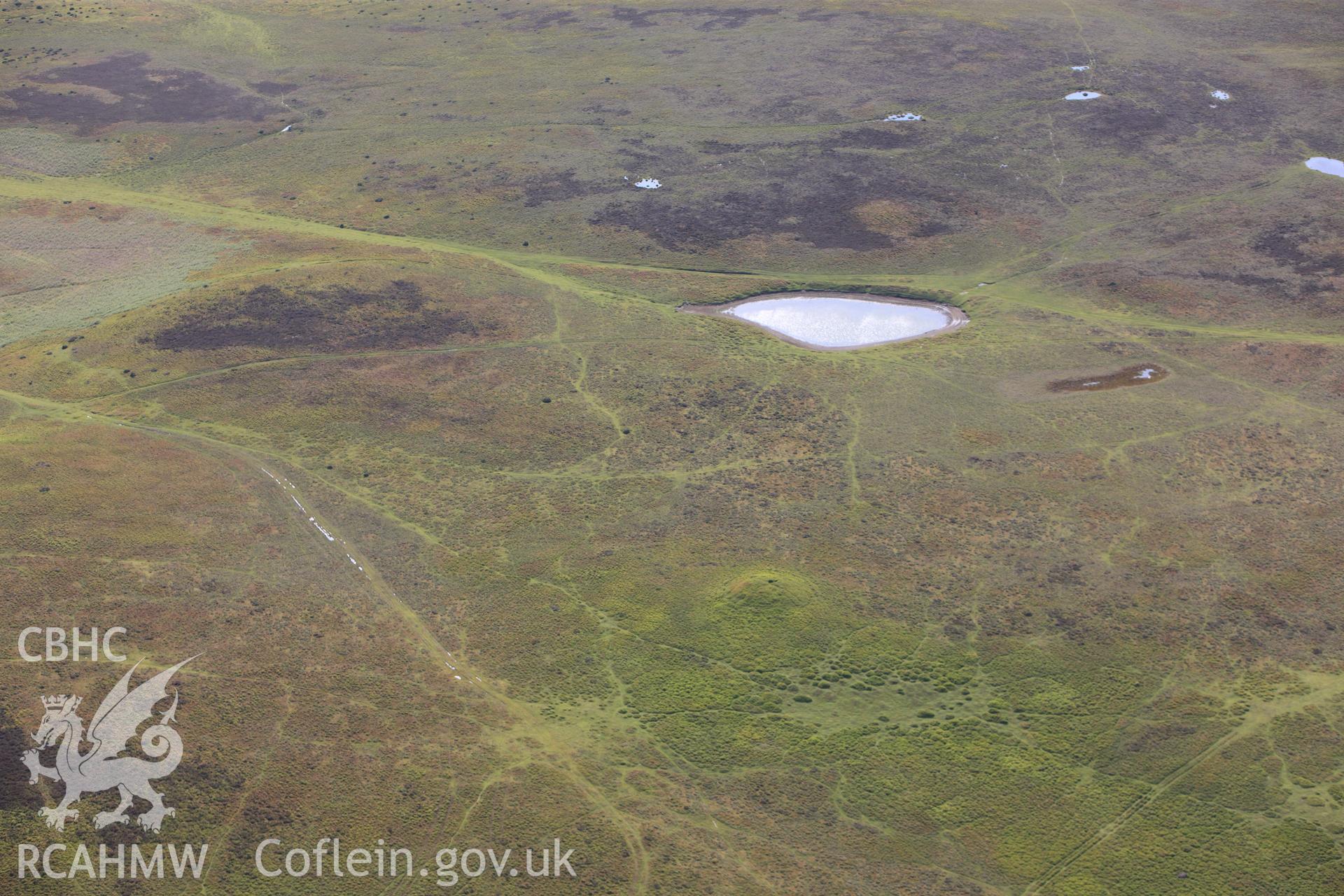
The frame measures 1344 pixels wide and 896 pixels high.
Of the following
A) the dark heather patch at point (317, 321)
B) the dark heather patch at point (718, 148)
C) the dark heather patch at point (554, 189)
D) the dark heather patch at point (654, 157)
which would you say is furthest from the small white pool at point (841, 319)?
the dark heather patch at point (718, 148)

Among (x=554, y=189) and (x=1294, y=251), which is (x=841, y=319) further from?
(x=1294, y=251)

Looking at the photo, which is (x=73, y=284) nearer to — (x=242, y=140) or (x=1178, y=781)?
(x=242, y=140)

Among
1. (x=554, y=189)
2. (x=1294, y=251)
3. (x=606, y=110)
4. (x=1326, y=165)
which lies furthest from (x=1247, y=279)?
(x=606, y=110)

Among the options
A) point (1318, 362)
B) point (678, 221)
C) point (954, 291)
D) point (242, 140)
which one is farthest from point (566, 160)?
point (1318, 362)

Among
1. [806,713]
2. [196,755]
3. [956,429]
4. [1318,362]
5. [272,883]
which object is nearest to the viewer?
[272,883]

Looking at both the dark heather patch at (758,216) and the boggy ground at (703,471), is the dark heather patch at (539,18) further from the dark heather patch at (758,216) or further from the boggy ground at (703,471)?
the dark heather patch at (758,216)

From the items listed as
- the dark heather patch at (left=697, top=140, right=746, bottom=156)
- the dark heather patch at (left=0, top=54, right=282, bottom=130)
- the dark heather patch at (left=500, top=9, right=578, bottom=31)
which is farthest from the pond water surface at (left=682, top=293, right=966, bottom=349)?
the dark heather patch at (left=500, top=9, right=578, bottom=31)

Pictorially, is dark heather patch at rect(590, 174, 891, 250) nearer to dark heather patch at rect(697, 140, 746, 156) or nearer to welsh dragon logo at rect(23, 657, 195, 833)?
dark heather patch at rect(697, 140, 746, 156)
